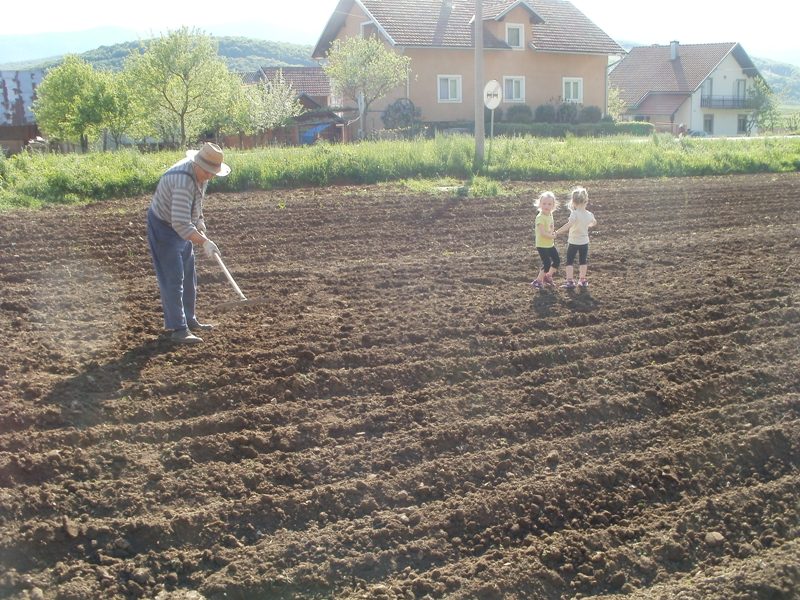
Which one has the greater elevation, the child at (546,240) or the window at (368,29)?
the window at (368,29)

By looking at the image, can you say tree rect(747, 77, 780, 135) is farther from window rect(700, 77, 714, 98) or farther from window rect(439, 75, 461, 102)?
window rect(439, 75, 461, 102)

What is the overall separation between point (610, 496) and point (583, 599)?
0.97 metres

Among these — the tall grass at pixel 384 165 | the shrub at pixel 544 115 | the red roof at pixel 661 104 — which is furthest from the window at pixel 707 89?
the tall grass at pixel 384 165

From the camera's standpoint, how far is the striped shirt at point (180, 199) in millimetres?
7215

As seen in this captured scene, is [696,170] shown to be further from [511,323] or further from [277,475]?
[277,475]

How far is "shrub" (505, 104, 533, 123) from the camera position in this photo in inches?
1689

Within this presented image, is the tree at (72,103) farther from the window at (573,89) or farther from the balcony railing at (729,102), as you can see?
the balcony railing at (729,102)

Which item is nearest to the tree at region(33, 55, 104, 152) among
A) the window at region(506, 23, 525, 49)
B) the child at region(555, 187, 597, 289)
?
the window at region(506, 23, 525, 49)

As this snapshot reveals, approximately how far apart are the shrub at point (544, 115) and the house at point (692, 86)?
2022 centimetres

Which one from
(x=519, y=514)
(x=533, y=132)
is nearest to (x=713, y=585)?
(x=519, y=514)

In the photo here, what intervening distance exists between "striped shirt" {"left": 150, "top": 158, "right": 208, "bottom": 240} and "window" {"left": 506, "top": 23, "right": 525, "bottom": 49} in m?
38.8

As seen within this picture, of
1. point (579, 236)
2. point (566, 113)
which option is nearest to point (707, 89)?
point (566, 113)

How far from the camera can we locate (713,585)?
417 centimetres

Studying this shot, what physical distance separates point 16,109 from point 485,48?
24.8 metres
